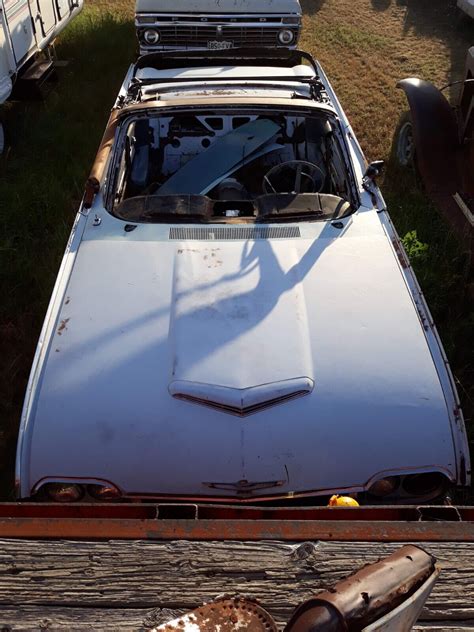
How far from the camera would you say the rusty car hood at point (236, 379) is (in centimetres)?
214

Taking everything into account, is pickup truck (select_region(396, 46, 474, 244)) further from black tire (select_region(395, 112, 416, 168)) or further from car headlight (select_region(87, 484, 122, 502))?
car headlight (select_region(87, 484, 122, 502))

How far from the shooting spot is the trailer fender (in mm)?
4918

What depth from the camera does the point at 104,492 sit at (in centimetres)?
216

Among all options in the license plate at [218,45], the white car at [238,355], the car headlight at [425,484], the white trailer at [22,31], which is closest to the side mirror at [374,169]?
the white car at [238,355]

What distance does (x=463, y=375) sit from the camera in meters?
3.64

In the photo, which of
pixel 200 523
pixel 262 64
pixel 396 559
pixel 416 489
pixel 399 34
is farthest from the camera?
pixel 399 34

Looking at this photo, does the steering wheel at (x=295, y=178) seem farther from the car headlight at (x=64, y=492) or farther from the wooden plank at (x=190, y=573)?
the wooden plank at (x=190, y=573)

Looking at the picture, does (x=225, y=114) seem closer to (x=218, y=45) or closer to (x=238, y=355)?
(x=238, y=355)

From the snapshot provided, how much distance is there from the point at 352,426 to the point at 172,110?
91.6 inches

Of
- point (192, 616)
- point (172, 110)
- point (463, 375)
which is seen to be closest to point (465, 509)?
point (192, 616)

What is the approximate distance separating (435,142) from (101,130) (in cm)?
350

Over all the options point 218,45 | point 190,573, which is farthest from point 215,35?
point 190,573

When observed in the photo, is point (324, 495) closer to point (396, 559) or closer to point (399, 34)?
point (396, 559)

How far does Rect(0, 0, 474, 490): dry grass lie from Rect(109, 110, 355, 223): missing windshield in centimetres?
110
